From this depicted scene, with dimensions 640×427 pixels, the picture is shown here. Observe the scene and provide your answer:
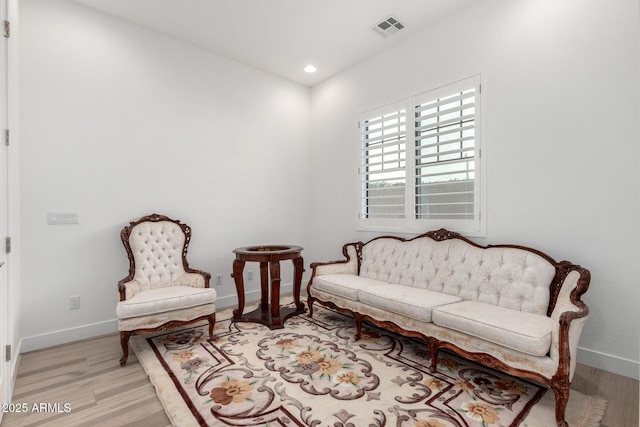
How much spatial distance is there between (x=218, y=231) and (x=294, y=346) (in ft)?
6.25

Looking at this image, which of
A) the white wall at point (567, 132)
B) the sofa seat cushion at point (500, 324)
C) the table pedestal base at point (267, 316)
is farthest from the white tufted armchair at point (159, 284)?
the white wall at point (567, 132)

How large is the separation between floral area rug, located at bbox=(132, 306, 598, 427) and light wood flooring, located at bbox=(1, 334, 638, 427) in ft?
0.42

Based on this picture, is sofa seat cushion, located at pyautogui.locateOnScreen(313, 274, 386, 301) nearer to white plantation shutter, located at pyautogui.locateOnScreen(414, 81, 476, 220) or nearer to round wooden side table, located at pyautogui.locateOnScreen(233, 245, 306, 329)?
round wooden side table, located at pyautogui.locateOnScreen(233, 245, 306, 329)

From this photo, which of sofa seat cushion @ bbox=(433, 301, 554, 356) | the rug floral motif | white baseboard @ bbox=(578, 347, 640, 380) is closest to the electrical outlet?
the rug floral motif

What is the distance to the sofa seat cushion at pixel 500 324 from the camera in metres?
1.95

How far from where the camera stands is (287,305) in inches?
161

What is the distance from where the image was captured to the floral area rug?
6.16 ft

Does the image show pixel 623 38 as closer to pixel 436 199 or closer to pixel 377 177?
pixel 436 199

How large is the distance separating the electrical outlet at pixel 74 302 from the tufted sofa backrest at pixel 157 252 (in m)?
0.58

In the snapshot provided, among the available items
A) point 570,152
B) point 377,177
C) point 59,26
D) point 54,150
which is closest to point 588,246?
point 570,152

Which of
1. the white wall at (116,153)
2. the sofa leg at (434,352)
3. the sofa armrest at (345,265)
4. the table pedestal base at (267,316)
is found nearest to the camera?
the sofa leg at (434,352)

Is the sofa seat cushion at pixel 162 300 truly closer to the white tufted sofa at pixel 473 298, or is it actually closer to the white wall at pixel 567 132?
the white tufted sofa at pixel 473 298

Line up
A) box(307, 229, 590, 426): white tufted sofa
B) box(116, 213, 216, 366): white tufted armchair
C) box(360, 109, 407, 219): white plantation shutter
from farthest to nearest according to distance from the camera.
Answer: box(360, 109, 407, 219): white plantation shutter, box(116, 213, 216, 366): white tufted armchair, box(307, 229, 590, 426): white tufted sofa

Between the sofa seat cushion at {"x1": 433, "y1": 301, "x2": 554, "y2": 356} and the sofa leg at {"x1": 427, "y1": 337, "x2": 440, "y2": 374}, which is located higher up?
the sofa seat cushion at {"x1": 433, "y1": 301, "x2": 554, "y2": 356}
